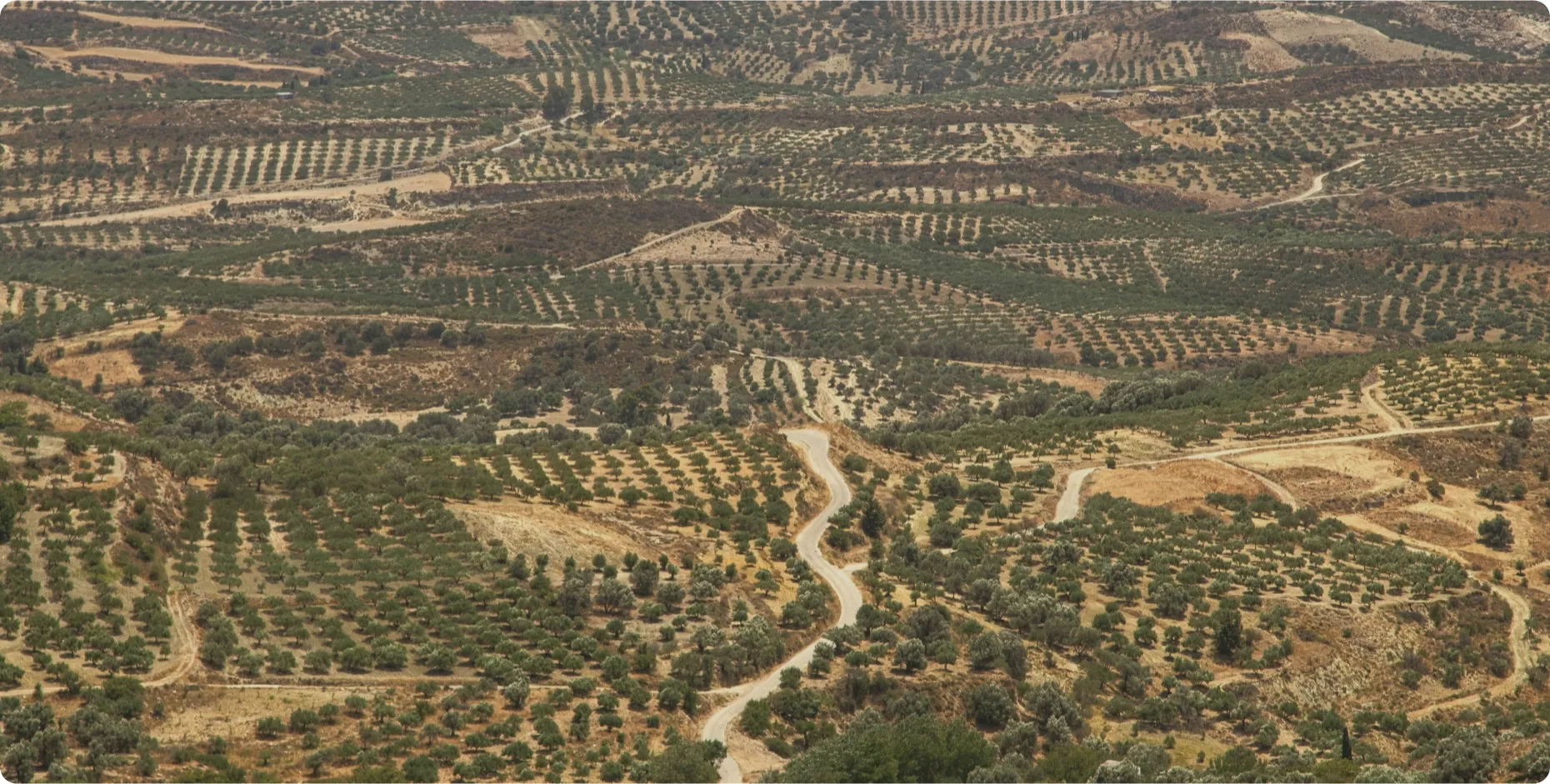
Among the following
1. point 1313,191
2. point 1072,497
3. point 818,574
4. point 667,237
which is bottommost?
point 1313,191

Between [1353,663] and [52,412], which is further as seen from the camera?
[52,412]

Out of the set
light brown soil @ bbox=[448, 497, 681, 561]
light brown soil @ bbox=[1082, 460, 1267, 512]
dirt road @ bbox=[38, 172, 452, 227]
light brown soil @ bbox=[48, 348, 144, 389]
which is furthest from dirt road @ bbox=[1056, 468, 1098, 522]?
dirt road @ bbox=[38, 172, 452, 227]

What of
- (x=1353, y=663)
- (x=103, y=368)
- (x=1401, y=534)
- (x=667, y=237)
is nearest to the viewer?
(x=1353, y=663)

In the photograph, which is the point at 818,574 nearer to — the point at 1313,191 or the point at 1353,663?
the point at 1353,663

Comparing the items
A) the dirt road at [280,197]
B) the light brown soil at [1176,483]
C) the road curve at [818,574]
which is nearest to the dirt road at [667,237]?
the dirt road at [280,197]

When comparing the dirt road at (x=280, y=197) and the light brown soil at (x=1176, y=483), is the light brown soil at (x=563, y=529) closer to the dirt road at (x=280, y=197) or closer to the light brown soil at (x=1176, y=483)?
the light brown soil at (x=1176, y=483)

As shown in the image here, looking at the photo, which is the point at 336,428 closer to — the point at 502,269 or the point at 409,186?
the point at 502,269

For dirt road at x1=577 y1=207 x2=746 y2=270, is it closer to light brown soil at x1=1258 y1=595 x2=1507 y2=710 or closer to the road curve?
the road curve

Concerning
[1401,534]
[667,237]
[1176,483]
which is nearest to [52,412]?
[1176,483]

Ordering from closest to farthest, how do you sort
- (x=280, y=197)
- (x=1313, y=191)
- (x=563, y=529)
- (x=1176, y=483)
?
(x=563, y=529)
(x=1176, y=483)
(x=280, y=197)
(x=1313, y=191)
